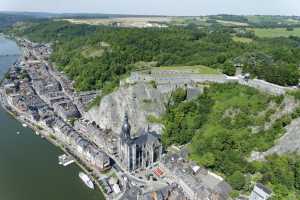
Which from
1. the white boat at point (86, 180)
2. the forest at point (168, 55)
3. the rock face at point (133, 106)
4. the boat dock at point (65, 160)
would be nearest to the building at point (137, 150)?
the white boat at point (86, 180)

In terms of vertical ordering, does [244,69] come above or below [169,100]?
above

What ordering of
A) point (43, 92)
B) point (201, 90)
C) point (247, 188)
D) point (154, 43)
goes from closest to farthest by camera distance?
1. point (247, 188)
2. point (201, 90)
3. point (43, 92)
4. point (154, 43)

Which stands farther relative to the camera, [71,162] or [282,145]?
[71,162]

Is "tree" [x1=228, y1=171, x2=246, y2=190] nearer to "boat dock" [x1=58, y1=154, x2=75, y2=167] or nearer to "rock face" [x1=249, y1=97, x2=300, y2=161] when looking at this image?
"rock face" [x1=249, y1=97, x2=300, y2=161]

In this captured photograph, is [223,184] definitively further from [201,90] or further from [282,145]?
[201,90]

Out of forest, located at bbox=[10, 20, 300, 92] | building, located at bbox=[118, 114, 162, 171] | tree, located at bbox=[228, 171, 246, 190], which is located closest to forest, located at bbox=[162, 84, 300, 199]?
tree, located at bbox=[228, 171, 246, 190]

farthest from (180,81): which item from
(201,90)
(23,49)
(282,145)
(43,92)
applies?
(23,49)
